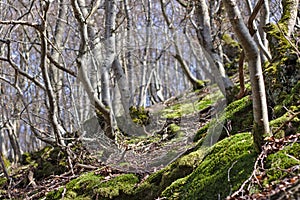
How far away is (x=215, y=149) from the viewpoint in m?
2.90

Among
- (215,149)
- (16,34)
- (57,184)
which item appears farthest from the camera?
(16,34)

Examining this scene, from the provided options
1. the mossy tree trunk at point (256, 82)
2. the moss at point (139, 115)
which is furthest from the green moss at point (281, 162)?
the moss at point (139, 115)

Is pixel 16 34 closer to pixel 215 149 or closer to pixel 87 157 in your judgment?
pixel 87 157

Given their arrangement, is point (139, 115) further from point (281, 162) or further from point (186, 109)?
point (281, 162)

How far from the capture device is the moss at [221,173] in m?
2.20

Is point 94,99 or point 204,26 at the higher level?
point 204,26

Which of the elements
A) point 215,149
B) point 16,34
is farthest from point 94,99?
point 16,34

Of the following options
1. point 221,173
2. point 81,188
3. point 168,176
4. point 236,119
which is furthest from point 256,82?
point 81,188

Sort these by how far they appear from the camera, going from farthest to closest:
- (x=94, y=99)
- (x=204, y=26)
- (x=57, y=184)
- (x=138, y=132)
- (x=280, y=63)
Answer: (x=138, y=132) < (x=204, y=26) < (x=94, y=99) < (x=57, y=184) < (x=280, y=63)

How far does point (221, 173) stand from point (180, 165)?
0.80 metres

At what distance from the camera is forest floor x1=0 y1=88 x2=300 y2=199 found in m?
2.01

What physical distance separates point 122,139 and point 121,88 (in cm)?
142

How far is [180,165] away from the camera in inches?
124

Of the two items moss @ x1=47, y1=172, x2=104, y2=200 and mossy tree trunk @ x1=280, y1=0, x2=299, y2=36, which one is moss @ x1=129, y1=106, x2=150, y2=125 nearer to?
moss @ x1=47, y1=172, x2=104, y2=200
